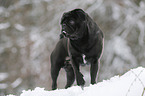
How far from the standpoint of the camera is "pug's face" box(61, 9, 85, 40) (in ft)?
8.19

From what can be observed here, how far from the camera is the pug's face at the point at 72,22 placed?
8.19 ft

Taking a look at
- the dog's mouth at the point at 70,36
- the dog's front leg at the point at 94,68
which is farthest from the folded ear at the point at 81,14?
the dog's front leg at the point at 94,68

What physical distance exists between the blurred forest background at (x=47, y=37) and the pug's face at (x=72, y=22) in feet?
27.1

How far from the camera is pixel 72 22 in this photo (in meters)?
2.51

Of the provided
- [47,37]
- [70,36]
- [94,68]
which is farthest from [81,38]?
[47,37]

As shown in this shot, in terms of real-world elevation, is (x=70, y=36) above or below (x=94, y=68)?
above

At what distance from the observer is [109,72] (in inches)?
431

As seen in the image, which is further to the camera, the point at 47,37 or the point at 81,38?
the point at 47,37

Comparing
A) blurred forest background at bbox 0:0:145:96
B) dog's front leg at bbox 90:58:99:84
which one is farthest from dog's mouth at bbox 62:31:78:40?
blurred forest background at bbox 0:0:145:96

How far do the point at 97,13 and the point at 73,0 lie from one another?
1.77 m

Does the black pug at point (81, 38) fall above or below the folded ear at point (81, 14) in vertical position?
below

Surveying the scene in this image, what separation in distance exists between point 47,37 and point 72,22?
10127 millimetres

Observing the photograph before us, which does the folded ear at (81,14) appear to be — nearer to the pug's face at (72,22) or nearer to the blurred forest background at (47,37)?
the pug's face at (72,22)

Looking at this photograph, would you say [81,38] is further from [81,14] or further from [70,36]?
[81,14]
